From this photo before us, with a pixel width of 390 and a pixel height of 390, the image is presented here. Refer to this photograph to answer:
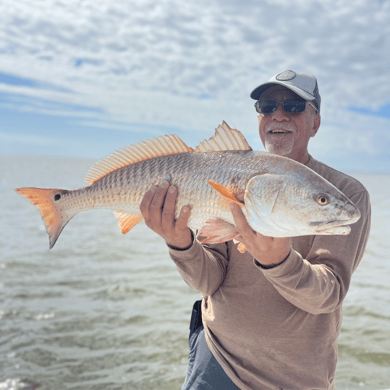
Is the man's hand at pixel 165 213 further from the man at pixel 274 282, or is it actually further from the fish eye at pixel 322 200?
the fish eye at pixel 322 200

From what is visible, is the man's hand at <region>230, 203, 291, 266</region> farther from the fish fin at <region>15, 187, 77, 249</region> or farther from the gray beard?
the fish fin at <region>15, 187, 77, 249</region>

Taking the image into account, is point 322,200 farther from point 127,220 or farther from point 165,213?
point 127,220

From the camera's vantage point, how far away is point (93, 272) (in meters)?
10.7

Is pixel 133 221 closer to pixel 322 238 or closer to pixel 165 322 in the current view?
pixel 322 238

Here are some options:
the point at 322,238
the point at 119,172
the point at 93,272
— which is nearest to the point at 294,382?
the point at 322,238

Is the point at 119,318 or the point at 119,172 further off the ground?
the point at 119,172

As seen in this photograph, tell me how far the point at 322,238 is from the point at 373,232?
18.1 metres

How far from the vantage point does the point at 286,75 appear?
2717 millimetres

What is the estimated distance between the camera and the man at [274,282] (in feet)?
6.51

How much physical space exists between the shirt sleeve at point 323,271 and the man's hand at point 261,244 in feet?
0.15

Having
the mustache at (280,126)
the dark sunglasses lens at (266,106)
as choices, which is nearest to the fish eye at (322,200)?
the mustache at (280,126)

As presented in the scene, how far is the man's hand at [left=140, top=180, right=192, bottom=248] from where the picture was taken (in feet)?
7.33

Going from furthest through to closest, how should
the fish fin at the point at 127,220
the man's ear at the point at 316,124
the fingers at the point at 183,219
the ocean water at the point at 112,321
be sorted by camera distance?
the ocean water at the point at 112,321 < the man's ear at the point at 316,124 < the fish fin at the point at 127,220 < the fingers at the point at 183,219

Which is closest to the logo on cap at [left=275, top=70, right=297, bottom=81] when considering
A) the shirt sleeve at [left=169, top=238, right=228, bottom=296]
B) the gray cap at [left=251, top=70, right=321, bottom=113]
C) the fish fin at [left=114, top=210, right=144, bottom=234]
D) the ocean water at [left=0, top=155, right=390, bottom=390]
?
the gray cap at [left=251, top=70, right=321, bottom=113]
